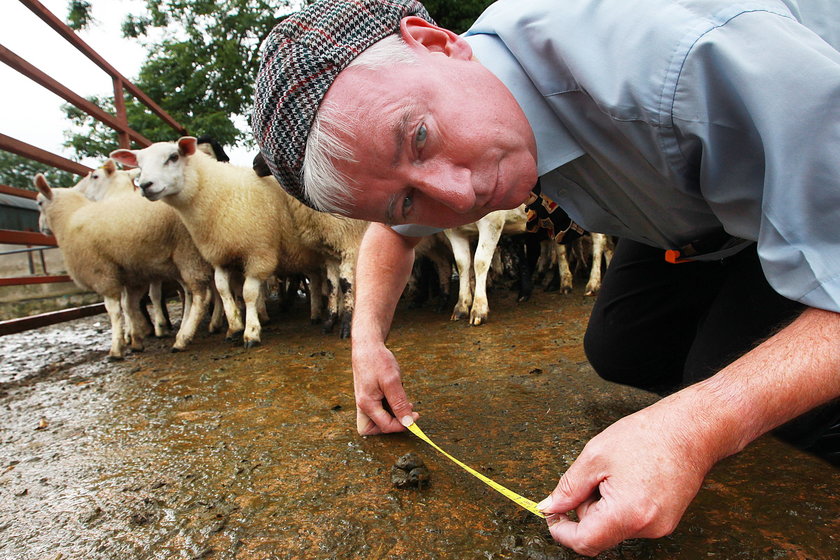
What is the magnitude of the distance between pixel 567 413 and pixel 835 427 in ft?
2.48

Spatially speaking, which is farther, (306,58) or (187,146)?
(187,146)

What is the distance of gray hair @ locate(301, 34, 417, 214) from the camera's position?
1.03 meters

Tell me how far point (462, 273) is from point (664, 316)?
3.14 meters

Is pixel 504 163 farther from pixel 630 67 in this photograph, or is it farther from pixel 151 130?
pixel 151 130

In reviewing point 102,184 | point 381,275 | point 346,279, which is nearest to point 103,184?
point 102,184

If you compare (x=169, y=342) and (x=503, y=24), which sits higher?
(x=503, y=24)

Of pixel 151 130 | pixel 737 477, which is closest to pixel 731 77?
pixel 737 477

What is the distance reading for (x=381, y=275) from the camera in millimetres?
1641

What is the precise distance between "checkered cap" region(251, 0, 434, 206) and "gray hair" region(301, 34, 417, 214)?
2 centimetres

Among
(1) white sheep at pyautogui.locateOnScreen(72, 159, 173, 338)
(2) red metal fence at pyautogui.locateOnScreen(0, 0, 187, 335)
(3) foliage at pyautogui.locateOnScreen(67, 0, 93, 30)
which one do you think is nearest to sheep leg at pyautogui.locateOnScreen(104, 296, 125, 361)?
(2) red metal fence at pyautogui.locateOnScreen(0, 0, 187, 335)

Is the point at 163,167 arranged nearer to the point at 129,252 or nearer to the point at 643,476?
the point at 129,252

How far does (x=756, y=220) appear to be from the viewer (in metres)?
0.96

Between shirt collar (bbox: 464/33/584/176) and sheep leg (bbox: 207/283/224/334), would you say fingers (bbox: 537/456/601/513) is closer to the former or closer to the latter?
shirt collar (bbox: 464/33/584/176)

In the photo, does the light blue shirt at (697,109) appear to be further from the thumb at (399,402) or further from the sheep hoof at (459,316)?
the sheep hoof at (459,316)
